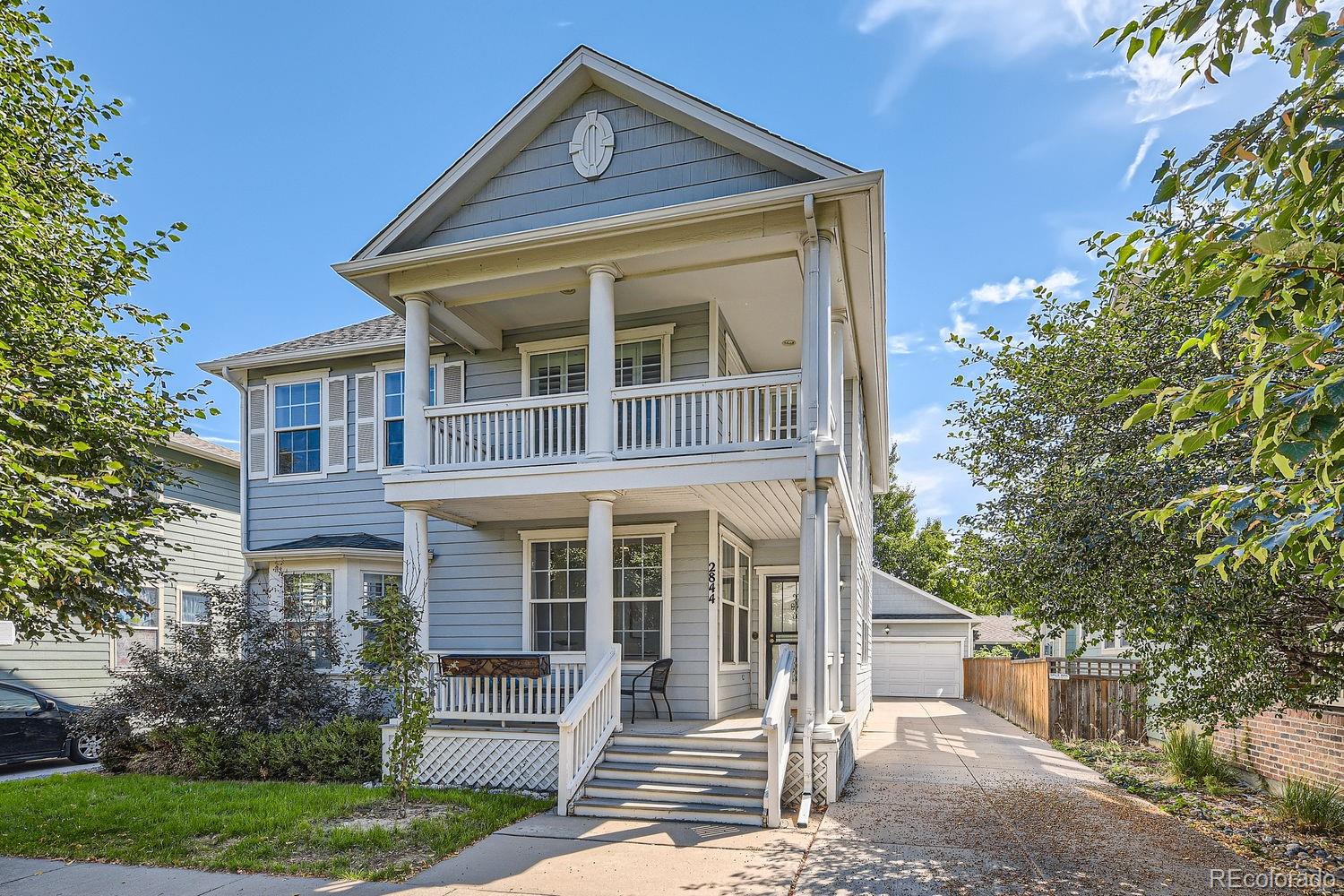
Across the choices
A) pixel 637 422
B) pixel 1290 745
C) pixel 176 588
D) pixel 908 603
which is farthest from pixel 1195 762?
pixel 176 588

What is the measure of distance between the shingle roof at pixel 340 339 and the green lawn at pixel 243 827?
6429 millimetres

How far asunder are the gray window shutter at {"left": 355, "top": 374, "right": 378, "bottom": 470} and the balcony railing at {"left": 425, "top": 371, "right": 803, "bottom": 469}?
2.82 meters

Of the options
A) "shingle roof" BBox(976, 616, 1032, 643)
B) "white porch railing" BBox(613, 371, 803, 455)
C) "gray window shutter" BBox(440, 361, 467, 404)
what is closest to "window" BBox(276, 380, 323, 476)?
"gray window shutter" BBox(440, 361, 467, 404)

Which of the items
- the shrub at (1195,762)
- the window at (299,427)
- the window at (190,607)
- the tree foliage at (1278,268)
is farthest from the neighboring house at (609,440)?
the tree foliage at (1278,268)

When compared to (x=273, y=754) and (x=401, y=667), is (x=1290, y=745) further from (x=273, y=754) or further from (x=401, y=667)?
(x=273, y=754)

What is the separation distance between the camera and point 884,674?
24.0 metres

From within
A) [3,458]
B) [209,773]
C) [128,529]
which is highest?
[3,458]

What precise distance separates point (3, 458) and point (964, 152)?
9.75 meters

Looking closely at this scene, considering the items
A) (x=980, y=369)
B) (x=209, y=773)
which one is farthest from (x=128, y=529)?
(x=980, y=369)

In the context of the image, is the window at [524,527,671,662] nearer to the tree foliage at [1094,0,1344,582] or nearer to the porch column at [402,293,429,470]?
the porch column at [402,293,429,470]

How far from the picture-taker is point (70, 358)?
261 inches

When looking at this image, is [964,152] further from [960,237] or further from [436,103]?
[436,103]

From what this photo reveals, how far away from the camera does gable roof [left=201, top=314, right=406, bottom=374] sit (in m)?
12.5

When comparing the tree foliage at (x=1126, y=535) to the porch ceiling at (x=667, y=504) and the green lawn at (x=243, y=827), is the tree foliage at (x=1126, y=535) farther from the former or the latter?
the green lawn at (x=243, y=827)
